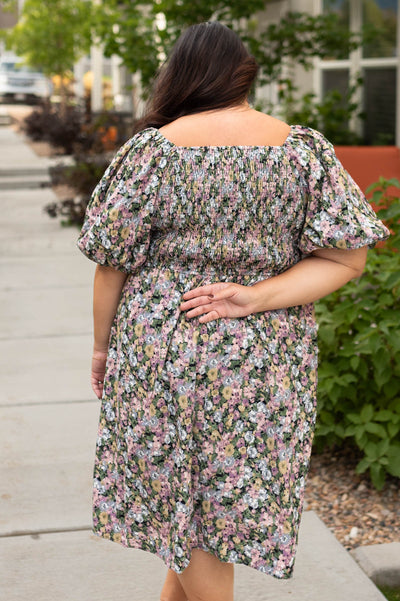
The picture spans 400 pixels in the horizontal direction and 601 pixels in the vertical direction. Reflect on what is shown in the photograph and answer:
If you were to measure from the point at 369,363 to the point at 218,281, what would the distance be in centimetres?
178

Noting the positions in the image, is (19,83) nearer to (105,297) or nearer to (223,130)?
(105,297)

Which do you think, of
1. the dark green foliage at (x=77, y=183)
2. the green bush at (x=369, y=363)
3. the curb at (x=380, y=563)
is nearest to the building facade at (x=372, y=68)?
the dark green foliage at (x=77, y=183)

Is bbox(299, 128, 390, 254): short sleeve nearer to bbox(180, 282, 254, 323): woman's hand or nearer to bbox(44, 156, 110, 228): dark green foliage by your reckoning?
bbox(180, 282, 254, 323): woman's hand

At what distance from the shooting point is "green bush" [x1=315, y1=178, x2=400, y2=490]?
3.55 metres

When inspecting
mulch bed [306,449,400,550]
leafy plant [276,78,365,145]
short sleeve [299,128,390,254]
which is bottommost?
mulch bed [306,449,400,550]

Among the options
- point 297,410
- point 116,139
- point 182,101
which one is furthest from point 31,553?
point 116,139

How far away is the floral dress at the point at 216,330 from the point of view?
2115 millimetres

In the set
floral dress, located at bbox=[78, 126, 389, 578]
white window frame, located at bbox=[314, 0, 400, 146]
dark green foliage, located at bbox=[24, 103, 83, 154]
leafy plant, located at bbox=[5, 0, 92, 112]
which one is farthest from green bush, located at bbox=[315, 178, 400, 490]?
leafy plant, located at bbox=[5, 0, 92, 112]

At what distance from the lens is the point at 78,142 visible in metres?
16.2

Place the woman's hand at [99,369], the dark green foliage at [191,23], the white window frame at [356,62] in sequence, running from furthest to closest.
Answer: the white window frame at [356,62] → the dark green foliage at [191,23] → the woman's hand at [99,369]

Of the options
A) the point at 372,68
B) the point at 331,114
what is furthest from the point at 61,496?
the point at 372,68

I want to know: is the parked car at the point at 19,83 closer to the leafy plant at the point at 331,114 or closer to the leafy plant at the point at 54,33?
the leafy plant at the point at 54,33

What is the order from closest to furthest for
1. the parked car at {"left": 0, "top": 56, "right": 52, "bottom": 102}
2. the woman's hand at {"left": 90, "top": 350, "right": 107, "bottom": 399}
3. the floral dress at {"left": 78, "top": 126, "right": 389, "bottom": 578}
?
the floral dress at {"left": 78, "top": 126, "right": 389, "bottom": 578} → the woman's hand at {"left": 90, "top": 350, "right": 107, "bottom": 399} → the parked car at {"left": 0, "top": 56, "right": 52, "bottom": 102}

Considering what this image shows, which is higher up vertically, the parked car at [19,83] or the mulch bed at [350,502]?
the mulch bed at [350,502]
